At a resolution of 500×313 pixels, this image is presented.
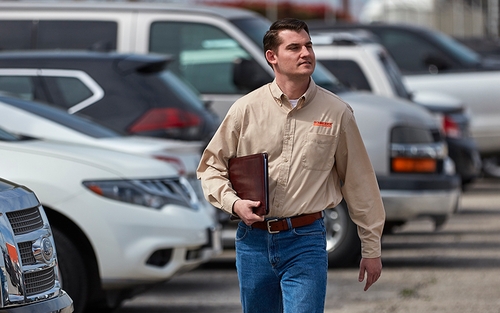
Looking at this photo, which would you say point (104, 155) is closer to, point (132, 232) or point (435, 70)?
point (132, 232)

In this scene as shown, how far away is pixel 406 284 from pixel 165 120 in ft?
7.42

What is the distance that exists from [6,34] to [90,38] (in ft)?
2.54

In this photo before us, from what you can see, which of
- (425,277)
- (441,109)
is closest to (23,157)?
(425,277)

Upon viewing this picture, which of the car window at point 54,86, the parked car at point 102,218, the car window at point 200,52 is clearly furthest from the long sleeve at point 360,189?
the car window at point 200,52

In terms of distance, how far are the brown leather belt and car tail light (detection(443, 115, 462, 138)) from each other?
9340 millimetres

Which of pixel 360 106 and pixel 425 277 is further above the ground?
Result: pixel 360 106

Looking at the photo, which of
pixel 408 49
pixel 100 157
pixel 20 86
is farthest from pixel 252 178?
pixel 408 49

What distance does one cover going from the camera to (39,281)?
15.8 ft

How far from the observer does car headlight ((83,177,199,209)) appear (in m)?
6.83

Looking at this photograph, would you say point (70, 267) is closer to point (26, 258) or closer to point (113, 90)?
point (26, 258)

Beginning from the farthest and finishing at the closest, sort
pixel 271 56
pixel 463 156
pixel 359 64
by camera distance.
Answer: pixel 463 156
pixel 359 64
pixel 271 56

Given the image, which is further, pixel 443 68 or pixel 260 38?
pixel 443 68

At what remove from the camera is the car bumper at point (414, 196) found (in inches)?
376

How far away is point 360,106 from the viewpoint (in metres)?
9.74
